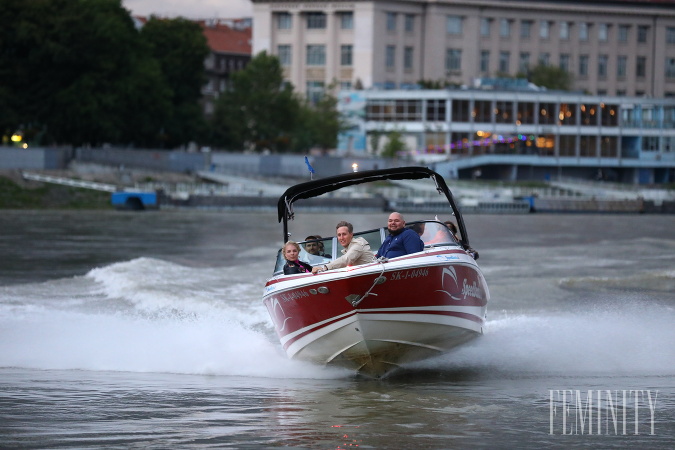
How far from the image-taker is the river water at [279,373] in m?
13.1

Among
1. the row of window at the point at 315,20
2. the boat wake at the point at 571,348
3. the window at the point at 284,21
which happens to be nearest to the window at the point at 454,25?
the row of window at the point at 315,20

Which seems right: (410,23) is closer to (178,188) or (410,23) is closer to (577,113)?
(577,113)

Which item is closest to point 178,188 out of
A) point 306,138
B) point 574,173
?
point 306,138

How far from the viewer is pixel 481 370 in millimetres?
17750

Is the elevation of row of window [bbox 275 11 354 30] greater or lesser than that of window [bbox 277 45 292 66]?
greater

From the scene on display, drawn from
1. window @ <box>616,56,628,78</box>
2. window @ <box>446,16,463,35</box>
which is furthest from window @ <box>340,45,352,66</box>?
window @ <box>616,56,628,78</box>

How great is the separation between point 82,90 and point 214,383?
73.2 m

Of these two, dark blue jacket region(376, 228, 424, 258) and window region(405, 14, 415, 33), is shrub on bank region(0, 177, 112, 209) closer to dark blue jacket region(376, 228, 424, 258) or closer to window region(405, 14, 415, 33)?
window region(405, 14, 415, 33)

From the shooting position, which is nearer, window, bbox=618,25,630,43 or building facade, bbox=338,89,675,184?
building facade, bbox=338,89,675,184

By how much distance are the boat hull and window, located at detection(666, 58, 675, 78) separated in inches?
5345

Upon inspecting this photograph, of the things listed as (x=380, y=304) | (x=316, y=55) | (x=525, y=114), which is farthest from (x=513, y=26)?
(x=380, y=304)

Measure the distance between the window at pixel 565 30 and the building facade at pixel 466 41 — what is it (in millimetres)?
111

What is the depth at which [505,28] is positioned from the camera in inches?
5551

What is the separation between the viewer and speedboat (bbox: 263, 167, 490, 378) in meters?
15.7
